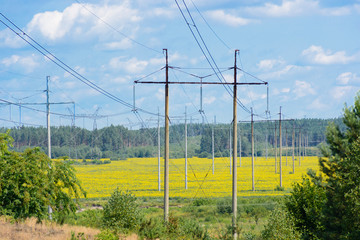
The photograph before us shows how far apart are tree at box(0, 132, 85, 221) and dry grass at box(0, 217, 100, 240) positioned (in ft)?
1.87

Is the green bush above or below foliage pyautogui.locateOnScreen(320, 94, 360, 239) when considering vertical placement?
below

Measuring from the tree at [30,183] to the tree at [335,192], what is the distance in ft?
48.9

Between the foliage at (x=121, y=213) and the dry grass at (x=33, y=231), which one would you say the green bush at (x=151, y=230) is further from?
the dry grass at (x=33, y=231)

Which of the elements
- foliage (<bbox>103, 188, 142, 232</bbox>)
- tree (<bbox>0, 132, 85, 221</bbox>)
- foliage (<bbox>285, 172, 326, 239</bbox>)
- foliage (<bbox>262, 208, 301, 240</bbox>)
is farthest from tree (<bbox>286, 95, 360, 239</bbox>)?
tree (<bbox>0, 132, 85, 221</bbox>)

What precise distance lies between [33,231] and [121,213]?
5018 millimetres

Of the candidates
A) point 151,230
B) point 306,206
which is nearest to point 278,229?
point 151,230

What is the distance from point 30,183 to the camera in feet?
83.4

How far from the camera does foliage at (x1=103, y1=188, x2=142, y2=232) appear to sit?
27984 millimetres

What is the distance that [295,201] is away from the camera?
3591 cm

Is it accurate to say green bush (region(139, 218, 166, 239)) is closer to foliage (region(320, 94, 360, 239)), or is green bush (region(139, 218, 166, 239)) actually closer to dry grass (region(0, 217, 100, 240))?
dry grass (region(0, 217, 100, 240))

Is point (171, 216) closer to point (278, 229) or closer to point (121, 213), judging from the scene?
point (121, 213)

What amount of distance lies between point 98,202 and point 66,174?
31039 millimetres

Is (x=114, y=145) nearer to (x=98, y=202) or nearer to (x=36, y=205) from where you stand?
(x=98, y=202)

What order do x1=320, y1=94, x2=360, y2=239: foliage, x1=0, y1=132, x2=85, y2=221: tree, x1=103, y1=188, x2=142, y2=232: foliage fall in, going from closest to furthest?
x1=0, y1=132, x2=85, y2=221: tree
x1=320, y1=94, x2=360, y2=239: foliage
x1=103, y1=188, x2=142, y2=232: foliage
